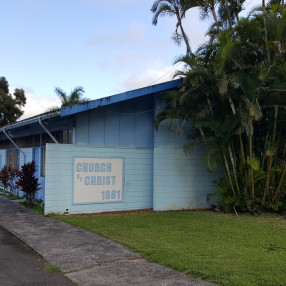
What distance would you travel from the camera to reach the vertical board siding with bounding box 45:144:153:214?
10.7m

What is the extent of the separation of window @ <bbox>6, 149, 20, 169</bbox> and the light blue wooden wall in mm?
6246

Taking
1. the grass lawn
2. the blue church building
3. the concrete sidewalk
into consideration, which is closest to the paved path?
the concrete sidewalk

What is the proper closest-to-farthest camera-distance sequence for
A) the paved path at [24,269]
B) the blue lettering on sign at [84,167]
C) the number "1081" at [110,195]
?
the paved path at [24,269] < the blue lettering on sign at [84,167] < the number "1081" at [110,195]

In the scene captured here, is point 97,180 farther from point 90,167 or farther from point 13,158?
point 13,158

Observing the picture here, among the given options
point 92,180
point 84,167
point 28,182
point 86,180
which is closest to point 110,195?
point 92,180

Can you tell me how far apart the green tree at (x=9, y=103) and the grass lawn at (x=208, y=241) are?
29580 mm

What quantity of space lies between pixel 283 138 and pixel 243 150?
4.03 feet

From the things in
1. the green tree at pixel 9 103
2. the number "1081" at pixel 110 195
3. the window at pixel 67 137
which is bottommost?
the number "1081" at pixel 110 195

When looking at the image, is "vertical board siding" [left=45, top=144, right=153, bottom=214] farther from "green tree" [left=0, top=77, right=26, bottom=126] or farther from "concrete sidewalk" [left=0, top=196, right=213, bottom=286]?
"green tree" [left=0, top=77, right=26, bottom=126]

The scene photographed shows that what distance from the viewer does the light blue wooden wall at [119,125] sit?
11.7m

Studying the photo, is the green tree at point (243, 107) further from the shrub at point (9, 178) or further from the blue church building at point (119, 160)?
the shrub at point (9, 178)

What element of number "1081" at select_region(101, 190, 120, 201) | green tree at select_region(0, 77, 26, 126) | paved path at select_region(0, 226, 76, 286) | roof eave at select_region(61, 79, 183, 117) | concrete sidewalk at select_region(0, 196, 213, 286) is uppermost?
green tree at select_region(0, 77, 26, 126)

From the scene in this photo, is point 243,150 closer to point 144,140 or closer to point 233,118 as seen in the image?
point 233,118

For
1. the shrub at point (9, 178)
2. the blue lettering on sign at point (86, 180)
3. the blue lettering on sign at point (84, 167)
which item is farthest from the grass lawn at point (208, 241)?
the shrub at point (9, 178)
